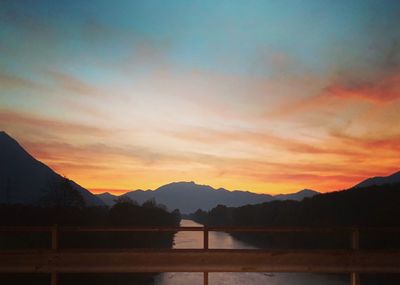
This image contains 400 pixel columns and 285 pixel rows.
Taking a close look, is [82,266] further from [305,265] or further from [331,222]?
[331,222]

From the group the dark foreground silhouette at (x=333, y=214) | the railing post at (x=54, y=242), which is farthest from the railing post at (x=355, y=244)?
the dark foreground silhouette at (x=333, y=214)

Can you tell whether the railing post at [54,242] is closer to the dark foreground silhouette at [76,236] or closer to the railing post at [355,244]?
the railing post at [355,244]

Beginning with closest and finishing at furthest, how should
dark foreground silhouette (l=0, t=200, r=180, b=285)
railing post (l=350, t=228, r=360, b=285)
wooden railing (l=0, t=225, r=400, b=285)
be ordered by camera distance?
1. wooden railing (l=0, t=225, r=400, b=285)
2. railing post (l=350, t=228, r=360, b=285)
3. dark foreground silhouette (l=0, t=200, r=180, b=285)

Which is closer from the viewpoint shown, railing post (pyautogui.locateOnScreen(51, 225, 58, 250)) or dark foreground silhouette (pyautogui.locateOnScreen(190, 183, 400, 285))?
railing post (pyautogui.locateOnScreen(51, 225, 58, 250))

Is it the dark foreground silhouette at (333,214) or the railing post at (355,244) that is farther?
the dark foreground silhouette at (333,214)

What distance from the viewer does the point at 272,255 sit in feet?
16.6

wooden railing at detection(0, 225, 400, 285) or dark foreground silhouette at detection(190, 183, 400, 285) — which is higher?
wooden railing at detection(0, 225, 400, 285)

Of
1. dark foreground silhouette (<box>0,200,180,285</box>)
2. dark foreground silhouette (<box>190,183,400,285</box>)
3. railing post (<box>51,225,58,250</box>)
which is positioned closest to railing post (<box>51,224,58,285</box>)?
railing post (<box>51,225,58,250</box>)

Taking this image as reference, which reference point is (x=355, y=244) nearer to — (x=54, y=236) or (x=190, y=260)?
(x=190, y=260)

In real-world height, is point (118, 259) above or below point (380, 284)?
above

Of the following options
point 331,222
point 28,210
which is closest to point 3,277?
point 28,210

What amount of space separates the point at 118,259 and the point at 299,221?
11938cm

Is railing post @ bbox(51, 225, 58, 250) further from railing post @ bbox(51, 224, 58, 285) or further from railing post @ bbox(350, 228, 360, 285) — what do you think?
railing post @ bbox(350, 228, 360, 285)

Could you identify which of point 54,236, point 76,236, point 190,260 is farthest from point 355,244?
point 76,236
